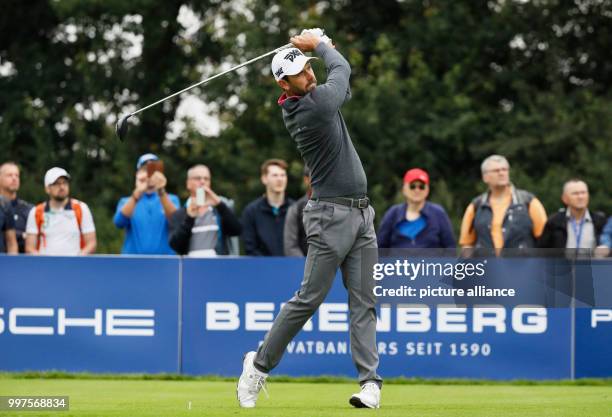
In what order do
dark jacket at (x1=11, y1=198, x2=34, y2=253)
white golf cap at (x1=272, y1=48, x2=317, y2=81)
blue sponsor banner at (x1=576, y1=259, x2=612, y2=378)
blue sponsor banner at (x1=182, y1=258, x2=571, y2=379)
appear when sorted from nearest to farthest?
white golf cap at (x1=272, y1=48, x2=317, y2=81)
blue sponsor banner at (x1=576, y1=259, x2=612, y2=378)
blue sponsor banner at (x1=182, y1=258, x2=571, y2=379)
dark jacket at (x1=11, y1=198, x2=34, y2=253)

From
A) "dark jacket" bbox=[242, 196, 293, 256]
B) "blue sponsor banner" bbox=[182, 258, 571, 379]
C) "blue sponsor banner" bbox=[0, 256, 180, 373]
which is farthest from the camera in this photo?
"dark jacket" bbox=[242, 196, 293, 256]

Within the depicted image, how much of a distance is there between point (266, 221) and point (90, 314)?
1.94m

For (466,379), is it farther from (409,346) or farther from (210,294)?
(210,294)

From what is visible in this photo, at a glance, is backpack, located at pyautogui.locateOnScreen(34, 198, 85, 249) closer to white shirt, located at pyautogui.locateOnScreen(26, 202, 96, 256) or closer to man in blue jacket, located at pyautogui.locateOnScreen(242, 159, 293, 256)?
white shirt, located at pyautogui.locateOnScreen(26, 202, 96, 256)

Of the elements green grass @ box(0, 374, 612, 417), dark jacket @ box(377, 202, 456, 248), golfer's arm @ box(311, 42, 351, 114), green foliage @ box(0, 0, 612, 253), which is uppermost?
green foliage @ box(0, 0, 612, 253)

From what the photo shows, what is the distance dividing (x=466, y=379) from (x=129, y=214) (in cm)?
360

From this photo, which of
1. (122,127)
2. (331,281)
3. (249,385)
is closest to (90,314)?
(122,127)

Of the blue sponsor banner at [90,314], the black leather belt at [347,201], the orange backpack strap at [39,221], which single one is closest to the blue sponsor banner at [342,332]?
the blue sponsor banner at [90,314]

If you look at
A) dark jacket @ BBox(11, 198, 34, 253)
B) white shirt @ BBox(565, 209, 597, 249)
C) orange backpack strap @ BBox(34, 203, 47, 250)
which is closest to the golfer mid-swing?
white shirt @ BBox(565, 209, 597, 249)

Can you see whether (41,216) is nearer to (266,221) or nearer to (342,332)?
(266,221)

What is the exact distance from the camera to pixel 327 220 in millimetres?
7977

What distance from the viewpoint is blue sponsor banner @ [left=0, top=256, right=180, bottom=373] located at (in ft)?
38.1

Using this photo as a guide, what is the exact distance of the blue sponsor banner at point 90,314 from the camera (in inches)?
457

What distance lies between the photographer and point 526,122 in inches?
972
